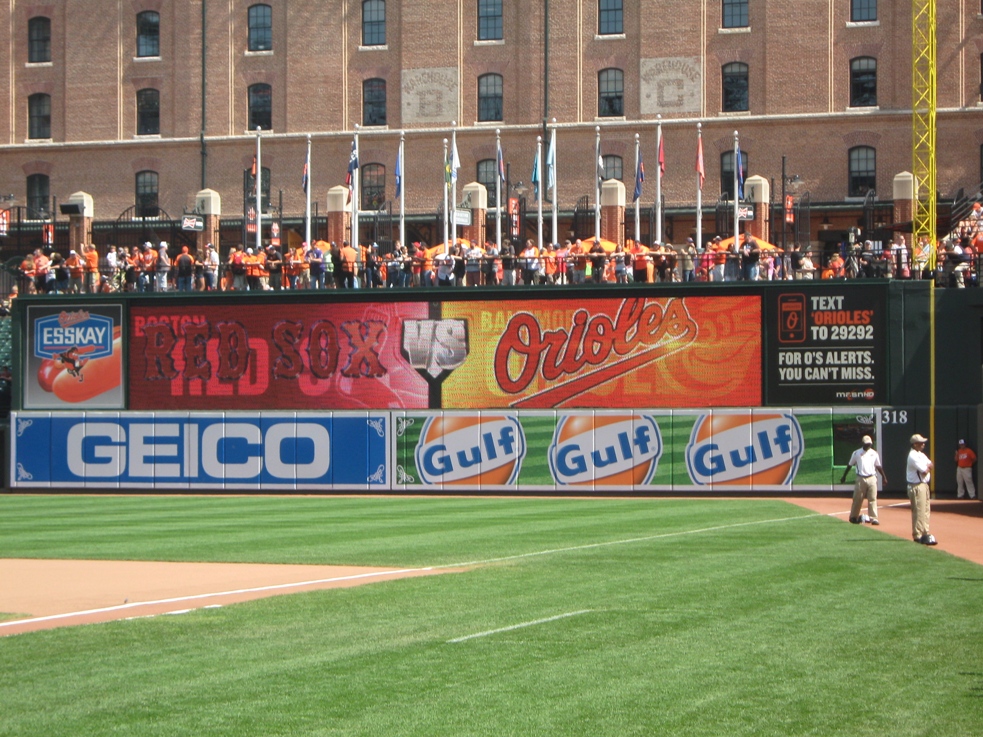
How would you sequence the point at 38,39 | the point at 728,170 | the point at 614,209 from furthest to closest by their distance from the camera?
the point at 38,39, the point at 728,170, the point at 614,209

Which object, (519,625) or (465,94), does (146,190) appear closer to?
(465,94)

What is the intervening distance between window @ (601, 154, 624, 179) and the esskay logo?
77.5 feet

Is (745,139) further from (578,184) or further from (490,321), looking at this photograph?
(490,321)

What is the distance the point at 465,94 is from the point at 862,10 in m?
16.5

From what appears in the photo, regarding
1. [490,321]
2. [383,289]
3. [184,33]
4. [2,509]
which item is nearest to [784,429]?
[490,321]

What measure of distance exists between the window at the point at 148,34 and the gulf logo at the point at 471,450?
3074 centimetres

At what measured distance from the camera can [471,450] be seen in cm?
4006

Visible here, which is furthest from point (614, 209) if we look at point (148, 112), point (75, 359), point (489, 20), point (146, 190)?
point (148, 112)

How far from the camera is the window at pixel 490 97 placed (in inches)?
2355

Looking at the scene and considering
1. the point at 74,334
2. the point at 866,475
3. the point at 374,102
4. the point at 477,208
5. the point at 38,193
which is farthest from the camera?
→ the point at 38,193

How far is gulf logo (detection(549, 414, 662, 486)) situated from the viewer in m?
39.1

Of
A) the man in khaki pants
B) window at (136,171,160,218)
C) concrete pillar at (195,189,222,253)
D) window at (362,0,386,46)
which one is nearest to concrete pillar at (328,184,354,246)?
concrete pillar at (195,189,222,253)

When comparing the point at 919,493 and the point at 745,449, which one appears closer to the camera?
the point at 919,493

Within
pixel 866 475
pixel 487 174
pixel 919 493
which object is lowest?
pixel 919 493
